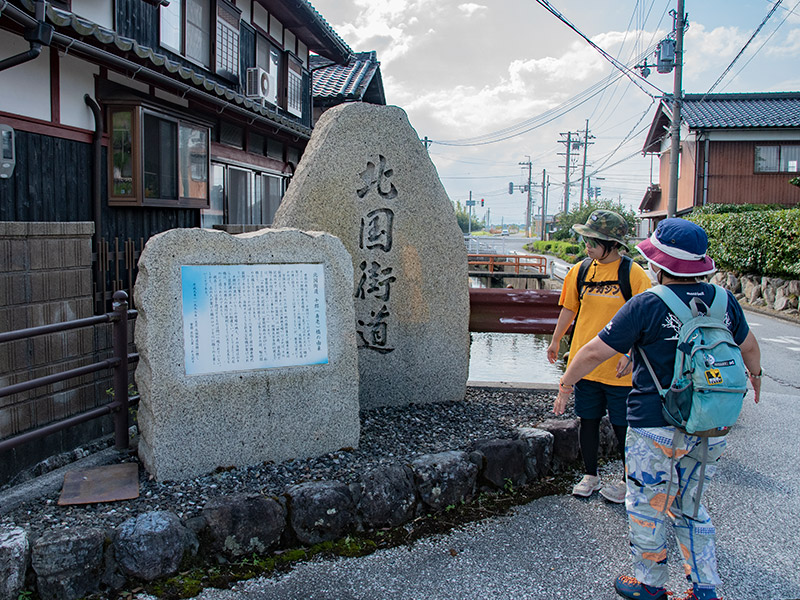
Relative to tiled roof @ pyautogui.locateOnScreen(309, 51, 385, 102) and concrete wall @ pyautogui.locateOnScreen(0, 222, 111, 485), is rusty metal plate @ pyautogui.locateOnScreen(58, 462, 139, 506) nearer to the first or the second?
concrete wall @ pyautogui.locateOnScreen(0, 222, 111, 485)

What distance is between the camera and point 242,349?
4.20m

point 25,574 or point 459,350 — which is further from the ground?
point 459,350

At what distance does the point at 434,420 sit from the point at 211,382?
1.99 metres

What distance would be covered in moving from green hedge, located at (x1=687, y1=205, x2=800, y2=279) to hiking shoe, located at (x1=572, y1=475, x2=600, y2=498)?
13.2 meters

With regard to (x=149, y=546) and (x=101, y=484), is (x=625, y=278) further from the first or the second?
(x=101, y=484)

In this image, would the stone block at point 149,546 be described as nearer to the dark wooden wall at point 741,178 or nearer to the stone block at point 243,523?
the stone block at point 243,523

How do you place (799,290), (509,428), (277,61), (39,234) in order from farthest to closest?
1. (799,290)
2. (277,61)
3. (39,234)
4. (509,428)

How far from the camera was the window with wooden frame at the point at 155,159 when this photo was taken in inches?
309

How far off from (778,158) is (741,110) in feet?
8.65

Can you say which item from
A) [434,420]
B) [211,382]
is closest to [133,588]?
[211,382]

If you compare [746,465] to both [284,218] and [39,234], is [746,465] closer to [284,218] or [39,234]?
[284,218]

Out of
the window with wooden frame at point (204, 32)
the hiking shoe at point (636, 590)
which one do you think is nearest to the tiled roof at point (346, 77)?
the window with wooden frame at point (204, 32)

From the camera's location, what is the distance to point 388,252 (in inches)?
220

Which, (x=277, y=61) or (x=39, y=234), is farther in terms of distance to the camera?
(x=277, y=61)
